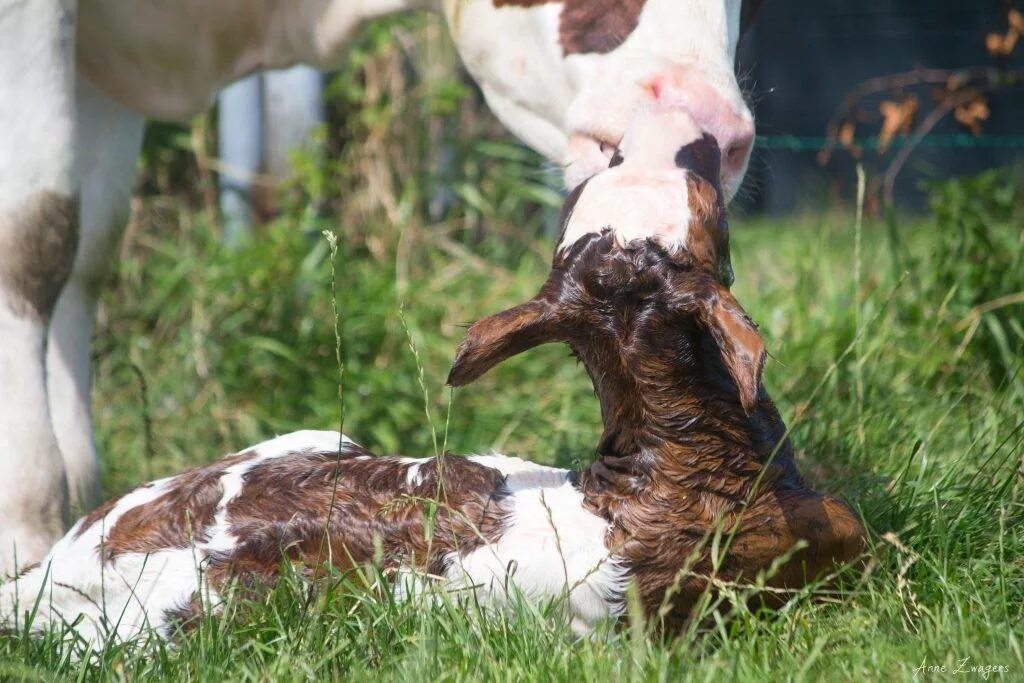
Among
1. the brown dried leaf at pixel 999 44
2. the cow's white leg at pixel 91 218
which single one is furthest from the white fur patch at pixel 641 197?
the brown dried leaf at pixel 999 44

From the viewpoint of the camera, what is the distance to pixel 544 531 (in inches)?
78.3

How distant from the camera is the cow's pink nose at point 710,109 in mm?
2174

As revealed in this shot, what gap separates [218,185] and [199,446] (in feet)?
5.81

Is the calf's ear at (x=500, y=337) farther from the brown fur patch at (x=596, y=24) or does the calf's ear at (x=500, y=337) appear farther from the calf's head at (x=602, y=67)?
the brown fur patch at (x=596, y=24)

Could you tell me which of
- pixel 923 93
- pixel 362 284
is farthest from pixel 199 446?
pixel 923 93

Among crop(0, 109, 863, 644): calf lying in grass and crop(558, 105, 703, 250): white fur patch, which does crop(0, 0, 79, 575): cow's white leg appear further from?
crop(558, 105, 703, 250): white fur patch

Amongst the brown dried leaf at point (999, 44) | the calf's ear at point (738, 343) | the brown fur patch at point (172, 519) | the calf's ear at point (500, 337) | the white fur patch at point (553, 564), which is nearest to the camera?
the calf's ear at point (738, 343)

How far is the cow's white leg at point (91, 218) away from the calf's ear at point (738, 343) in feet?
5.65

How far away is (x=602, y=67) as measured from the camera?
7.97ft

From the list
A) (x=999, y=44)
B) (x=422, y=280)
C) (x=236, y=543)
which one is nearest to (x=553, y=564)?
(x=236, y=543)

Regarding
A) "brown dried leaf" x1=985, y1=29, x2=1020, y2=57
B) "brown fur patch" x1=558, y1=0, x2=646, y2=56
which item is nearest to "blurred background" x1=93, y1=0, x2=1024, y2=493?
"brown dried leaf" x1=985, y1=29, x2=1020, y2=57

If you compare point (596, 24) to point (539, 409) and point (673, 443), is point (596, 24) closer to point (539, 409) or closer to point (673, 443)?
point (673, 443)

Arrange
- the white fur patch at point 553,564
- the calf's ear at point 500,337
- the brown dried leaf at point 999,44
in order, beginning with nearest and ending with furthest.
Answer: the calf's ear at point 500,337, the white fur patch at point 553,564, the brown dried leaf at point 999,44

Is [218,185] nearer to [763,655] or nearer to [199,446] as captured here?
[199,446]
